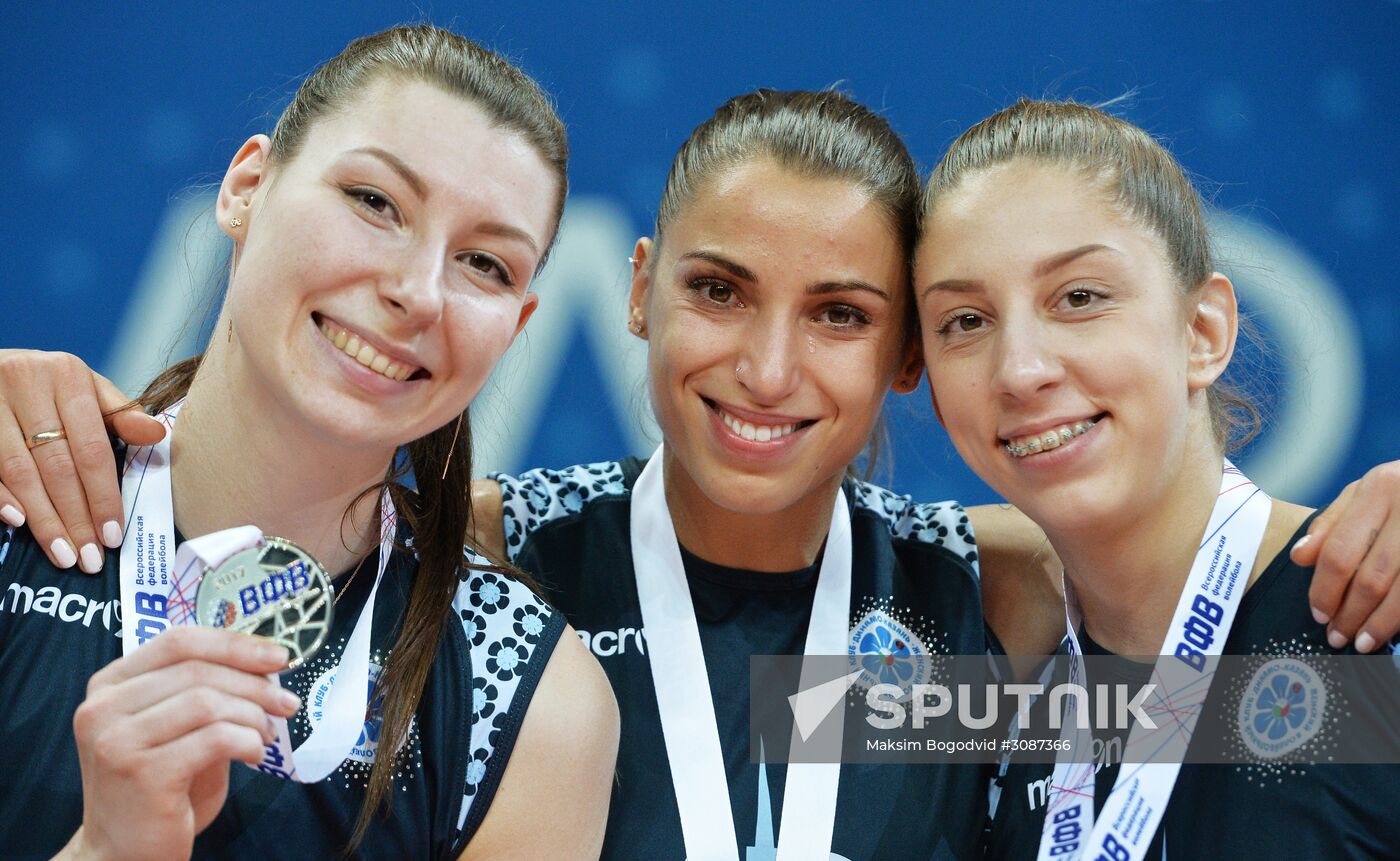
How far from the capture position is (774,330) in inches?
84.5

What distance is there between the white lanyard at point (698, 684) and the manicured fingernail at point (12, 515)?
0.99 meters

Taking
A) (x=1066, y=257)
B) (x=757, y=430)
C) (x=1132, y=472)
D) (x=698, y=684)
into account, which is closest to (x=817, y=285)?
(x=757, y=430)

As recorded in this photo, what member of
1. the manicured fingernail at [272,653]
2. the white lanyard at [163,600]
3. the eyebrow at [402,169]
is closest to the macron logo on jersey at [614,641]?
the white lanyard at [163,600]

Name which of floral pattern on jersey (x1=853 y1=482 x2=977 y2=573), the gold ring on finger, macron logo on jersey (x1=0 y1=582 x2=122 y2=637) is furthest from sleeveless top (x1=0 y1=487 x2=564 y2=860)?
floral pattern on jersey (x1=853 y1=482 x2=977 y2=573)

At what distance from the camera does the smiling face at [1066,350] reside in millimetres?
1954

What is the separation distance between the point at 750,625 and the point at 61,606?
1105 millimetres

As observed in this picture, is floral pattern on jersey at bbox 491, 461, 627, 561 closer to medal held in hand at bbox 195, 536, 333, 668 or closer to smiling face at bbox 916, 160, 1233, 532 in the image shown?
smiling face at bbox 916, 160, 1233, 532

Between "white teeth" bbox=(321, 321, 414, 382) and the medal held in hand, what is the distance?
361mm

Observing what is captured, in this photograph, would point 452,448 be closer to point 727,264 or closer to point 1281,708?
point 727,264

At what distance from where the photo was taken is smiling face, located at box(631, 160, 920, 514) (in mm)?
2150

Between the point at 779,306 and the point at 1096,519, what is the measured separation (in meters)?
0.60

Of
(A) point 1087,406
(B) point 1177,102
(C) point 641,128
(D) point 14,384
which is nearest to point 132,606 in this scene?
(D) point 14,384

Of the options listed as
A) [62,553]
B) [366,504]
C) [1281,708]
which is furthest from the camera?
[366,504]

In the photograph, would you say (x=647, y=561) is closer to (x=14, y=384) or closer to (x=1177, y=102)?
(x=14, y=384)
